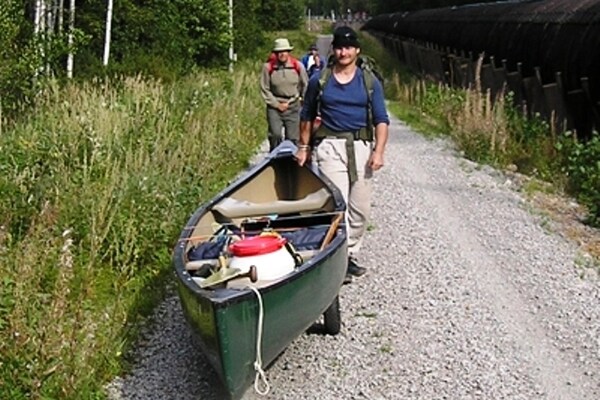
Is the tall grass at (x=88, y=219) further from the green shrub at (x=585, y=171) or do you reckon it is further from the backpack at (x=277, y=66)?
the green shrub at (x=585, y=171)

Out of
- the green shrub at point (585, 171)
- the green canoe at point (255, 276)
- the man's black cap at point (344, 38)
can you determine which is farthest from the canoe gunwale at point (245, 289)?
the green shrub at point (585, 171)

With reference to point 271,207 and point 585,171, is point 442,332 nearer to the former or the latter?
point 271,207

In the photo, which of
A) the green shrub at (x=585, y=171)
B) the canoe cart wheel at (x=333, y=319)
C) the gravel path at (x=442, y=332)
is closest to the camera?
the gravel path at (x=442, y=332)

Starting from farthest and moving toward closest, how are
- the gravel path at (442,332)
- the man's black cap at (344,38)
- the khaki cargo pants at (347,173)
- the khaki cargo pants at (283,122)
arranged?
1. the khaki cargo pants at (283,122)
2. the khaki cargo pants at (347,173)
3. the man's black cap at (344,38)
4. the gravel path at (442,332)

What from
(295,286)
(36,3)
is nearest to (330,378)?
(295,286)

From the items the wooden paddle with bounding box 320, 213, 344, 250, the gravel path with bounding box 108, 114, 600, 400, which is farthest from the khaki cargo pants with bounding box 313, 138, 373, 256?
the wooden paddle with bounding box 320, 213, 344, 250

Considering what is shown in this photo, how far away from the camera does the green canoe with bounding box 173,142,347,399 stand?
17.5ft

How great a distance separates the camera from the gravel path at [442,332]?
20.5 ft

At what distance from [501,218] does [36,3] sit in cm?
1260

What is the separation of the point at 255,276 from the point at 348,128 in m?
2.41

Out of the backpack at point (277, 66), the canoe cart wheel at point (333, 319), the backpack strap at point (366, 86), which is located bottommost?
the canoe cart wheel at point (333, 319)

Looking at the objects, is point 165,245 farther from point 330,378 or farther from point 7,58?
point 7,58

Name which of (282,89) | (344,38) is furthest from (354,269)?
(282,89)

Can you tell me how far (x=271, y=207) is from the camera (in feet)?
26.0
